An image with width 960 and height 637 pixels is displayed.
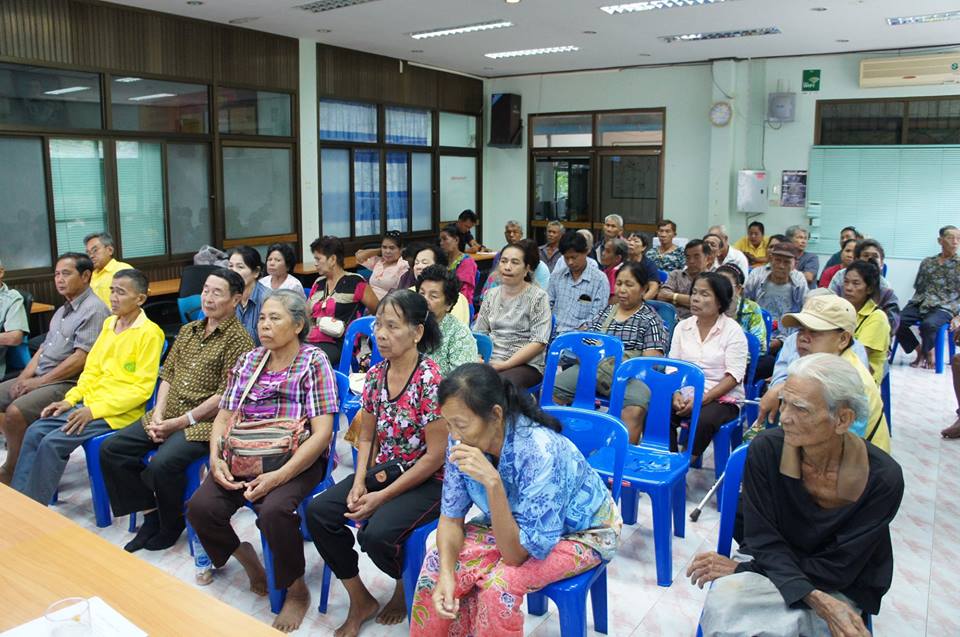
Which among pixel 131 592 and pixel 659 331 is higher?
pixel 659 331

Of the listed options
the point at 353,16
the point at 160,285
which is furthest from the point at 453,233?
the point at 160,285

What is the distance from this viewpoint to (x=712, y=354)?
13.0 ft

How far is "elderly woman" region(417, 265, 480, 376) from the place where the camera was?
3.46 m

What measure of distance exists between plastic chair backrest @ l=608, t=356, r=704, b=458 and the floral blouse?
3.45 feet

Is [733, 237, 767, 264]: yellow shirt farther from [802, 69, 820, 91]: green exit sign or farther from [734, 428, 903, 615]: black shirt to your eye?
[734, 428, 903, 615]: black shirt

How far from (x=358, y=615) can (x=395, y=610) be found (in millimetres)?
144

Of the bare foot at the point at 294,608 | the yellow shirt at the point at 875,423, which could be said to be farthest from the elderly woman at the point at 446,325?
the yellow shirt at the point at 875,423

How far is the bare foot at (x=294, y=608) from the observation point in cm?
284

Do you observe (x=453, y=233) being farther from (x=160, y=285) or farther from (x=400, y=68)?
(x=400, y=68)

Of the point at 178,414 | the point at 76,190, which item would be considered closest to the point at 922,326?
the point at 178,414

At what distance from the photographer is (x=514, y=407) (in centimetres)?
227

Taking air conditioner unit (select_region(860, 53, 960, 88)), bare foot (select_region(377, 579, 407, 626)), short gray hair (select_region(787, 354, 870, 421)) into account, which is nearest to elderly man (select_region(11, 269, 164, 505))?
bare foot (select_region(377, 579, 407, 626))

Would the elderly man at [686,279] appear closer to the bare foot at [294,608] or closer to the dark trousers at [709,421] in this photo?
the dark trousers at [709,421]

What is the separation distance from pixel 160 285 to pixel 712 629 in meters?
6.01
